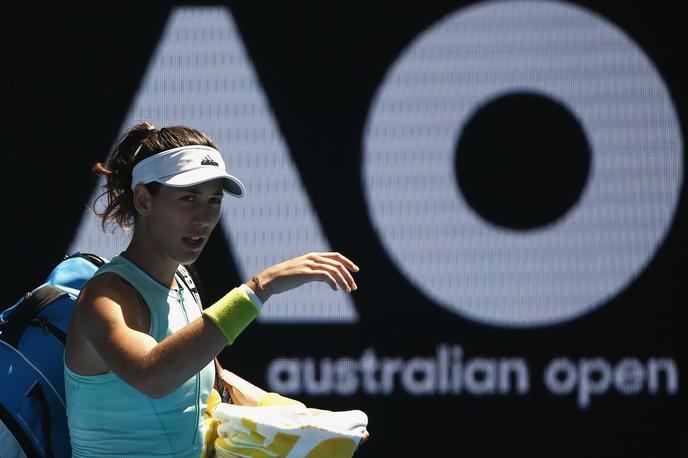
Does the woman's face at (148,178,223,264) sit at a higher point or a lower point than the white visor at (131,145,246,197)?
lower

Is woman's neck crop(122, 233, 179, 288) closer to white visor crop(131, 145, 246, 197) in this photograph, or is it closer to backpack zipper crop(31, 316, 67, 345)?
white visor crop(131, 145, 246, 197)

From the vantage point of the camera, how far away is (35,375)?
2.49 meters

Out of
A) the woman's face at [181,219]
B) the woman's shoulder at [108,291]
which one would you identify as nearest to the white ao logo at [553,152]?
the woman's face at [181,219]

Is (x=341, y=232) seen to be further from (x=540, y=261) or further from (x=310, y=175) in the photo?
(x=540, y=261)

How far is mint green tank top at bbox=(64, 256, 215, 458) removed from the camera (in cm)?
234

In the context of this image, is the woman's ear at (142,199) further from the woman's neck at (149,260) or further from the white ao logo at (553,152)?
the white ao logo at (553,152)

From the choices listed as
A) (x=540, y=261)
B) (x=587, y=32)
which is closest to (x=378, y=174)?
(x=540, y=261)

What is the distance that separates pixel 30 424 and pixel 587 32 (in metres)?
3.85

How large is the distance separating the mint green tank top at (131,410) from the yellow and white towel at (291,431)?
0.12 m

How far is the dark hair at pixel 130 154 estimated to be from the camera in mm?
2473

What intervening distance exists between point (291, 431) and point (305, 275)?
0.43 meters

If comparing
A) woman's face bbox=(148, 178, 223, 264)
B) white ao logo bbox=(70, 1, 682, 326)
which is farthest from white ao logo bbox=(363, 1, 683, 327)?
woman's face bbox=(148, 178, 223, 264)

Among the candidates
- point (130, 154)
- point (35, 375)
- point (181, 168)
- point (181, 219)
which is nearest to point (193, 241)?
point (181, 219)

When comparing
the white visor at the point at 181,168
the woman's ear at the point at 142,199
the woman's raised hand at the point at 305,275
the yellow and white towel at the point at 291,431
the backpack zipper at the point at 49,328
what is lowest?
the yellow and white towel at the point at 291,431
